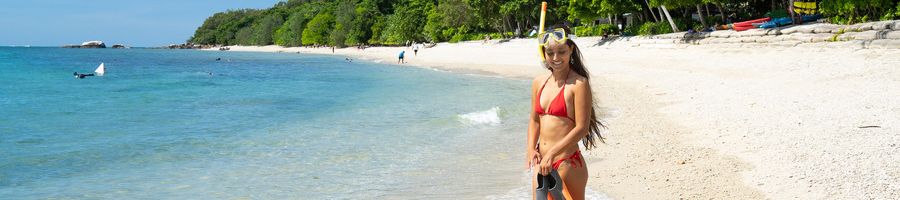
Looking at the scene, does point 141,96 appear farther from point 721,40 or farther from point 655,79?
point 721,40

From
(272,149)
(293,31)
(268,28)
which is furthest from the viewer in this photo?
(268,28)

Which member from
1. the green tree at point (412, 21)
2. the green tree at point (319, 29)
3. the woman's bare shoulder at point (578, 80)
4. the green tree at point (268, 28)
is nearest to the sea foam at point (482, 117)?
the woman's bare shoulder at point (578, 80)

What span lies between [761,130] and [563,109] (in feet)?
21.9

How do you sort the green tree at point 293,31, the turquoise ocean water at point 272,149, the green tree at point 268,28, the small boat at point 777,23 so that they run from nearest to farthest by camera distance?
the turquoise ocean water at point 272,149 < the small boat at point 777,23 < the green tree at point 293,31 < the green tree at point 268,28

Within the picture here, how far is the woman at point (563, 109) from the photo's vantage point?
3340 millimetres

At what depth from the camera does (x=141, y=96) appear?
953 inches

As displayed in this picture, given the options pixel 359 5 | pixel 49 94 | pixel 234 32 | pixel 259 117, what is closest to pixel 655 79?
pixel 259 117

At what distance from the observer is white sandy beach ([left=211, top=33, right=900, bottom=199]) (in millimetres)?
6090

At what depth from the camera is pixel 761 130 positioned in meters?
8.85

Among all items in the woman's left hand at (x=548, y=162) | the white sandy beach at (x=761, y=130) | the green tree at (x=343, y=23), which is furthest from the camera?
the green tree at (x=343, y=23)

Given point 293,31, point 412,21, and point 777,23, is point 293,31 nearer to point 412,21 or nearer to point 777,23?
point 412,21

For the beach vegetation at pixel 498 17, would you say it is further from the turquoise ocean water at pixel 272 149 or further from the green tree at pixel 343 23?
the turquoise ocean water at pixel 272 149

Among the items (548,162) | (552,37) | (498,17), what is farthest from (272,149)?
(498,17)

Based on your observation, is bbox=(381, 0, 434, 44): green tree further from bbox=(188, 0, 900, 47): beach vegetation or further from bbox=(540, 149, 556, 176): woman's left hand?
bbox=(540, 149, 556, 176): woman's left hand
